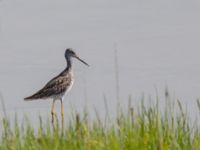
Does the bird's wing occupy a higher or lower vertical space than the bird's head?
lower

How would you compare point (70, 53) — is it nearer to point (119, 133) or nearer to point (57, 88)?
point (57, 88)

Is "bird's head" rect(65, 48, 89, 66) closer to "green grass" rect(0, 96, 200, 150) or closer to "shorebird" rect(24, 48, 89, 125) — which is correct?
A: "shorebird" rect(24, 48, 89, 125)

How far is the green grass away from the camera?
699 centimetres

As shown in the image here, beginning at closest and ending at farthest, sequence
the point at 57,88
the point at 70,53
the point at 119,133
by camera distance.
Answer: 1. the point at 119,133
2. the point at 57,88
3. the point at 70,53

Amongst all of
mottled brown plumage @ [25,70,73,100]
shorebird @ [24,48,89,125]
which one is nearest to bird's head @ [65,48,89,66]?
shorebird @ [24,48,89,125]

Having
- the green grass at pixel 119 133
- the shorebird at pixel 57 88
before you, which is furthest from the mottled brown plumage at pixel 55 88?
the green grass at pixel 119 133

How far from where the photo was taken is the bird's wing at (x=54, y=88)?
49.1 ft

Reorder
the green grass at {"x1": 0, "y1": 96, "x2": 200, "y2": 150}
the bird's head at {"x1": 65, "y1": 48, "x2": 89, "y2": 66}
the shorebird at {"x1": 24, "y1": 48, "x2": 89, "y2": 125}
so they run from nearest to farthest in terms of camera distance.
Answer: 1. the green grass at {"x1": 0, "y1": 96, "x2": 200, "y2": 150}
2. the shorebird at {"x1": 24, "y1": 48, "x2": 89, "y2": 125}
3. the bird's head at {"x1": 65, "y1": 48, "x2": 89, "y2": 66}

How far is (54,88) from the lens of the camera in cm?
1510

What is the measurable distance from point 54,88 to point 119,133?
25.5 ft

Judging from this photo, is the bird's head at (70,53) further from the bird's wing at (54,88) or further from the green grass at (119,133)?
the green grass at (119,133)

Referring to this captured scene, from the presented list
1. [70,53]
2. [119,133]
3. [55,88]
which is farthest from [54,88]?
[119,133]

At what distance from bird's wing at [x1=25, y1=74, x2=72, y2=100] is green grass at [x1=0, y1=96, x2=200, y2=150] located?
23.5 feet

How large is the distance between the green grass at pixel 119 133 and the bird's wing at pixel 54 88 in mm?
7155
